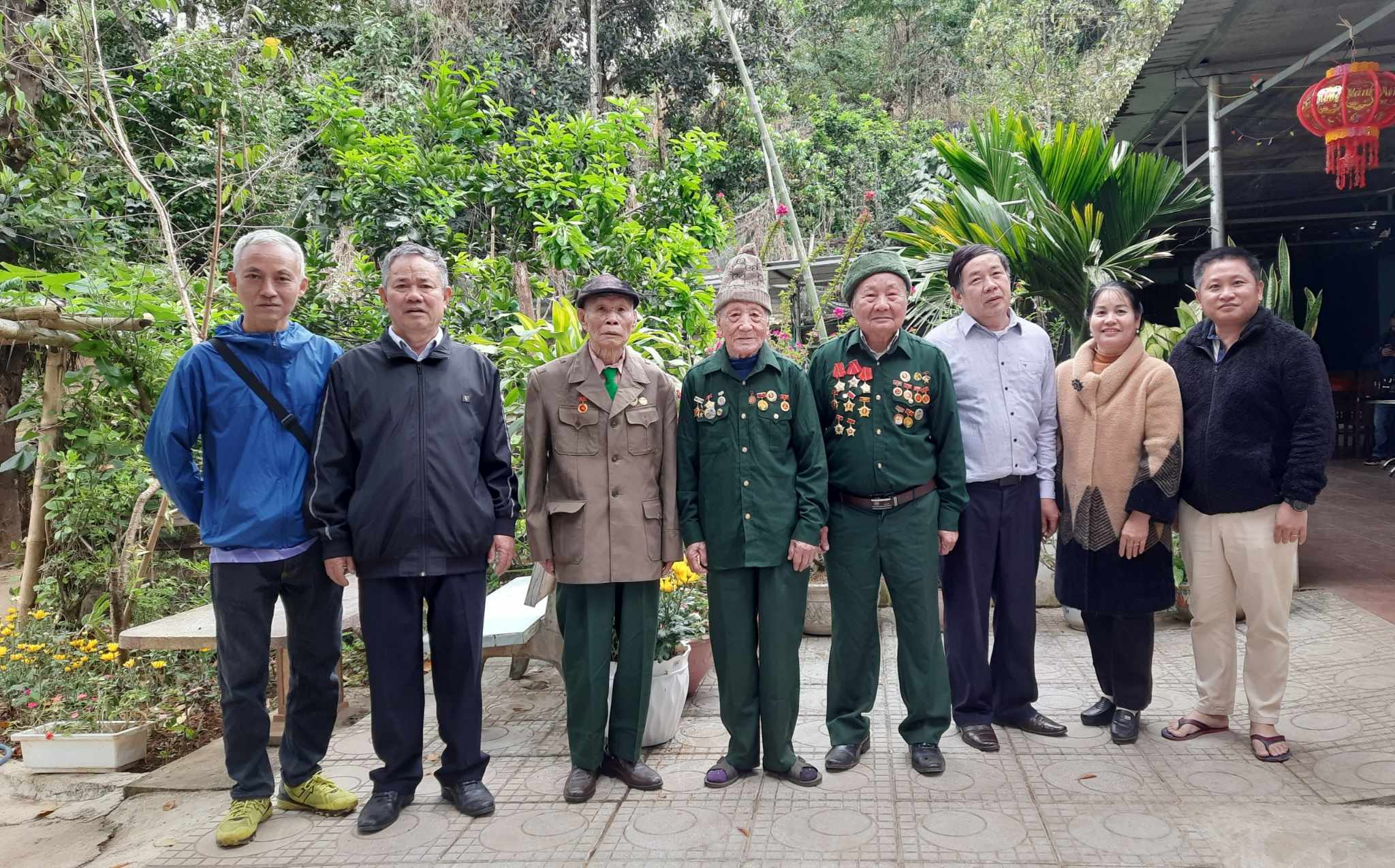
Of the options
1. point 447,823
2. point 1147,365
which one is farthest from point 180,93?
point 1147,365

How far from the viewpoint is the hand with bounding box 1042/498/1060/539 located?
143 inches

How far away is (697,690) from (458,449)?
6.15 ft

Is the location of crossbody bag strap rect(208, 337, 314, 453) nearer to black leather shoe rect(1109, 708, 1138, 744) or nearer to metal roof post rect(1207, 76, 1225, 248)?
black leather shoe rect(1109, 708, 1138, 744)

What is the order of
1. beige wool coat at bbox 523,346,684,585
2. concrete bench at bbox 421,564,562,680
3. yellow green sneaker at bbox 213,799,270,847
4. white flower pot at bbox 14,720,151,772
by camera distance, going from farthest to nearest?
white flower pot at bbox 14,720,151,772
concrete bench at bbox 421,564,562,680
beige wool coat at bbox 523,346,684,585
yellow green sneaker at bbox 213,799,270,847

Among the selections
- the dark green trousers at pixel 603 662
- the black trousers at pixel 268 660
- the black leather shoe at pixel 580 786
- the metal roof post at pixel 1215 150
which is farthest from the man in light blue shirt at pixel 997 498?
the metal roof post at pixel 1215 150

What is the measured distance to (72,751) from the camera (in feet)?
12.8

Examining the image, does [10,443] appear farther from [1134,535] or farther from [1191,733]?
[1191,733]

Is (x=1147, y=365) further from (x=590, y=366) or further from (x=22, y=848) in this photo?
(x=22, y=848)

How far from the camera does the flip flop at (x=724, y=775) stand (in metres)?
3.21

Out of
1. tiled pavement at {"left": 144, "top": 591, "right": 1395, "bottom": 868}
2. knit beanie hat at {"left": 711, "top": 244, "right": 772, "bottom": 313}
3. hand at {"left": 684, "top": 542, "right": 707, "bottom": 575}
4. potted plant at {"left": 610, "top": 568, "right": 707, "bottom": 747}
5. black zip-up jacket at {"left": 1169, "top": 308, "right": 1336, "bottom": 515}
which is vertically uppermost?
knit beanie hat at {"left": 711, "top": 244, "right": 772, "bottom": 313}

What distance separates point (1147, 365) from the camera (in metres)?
3.42

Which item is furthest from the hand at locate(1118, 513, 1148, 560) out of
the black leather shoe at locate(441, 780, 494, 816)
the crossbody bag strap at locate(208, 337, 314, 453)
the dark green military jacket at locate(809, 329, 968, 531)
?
the crossbody bag strap at locate(208, 337, 314, 453)

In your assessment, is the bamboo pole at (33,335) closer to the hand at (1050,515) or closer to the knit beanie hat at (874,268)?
the knit beanie hat at (874,268)

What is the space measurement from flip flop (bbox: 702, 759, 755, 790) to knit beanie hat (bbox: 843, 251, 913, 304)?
1.76m
